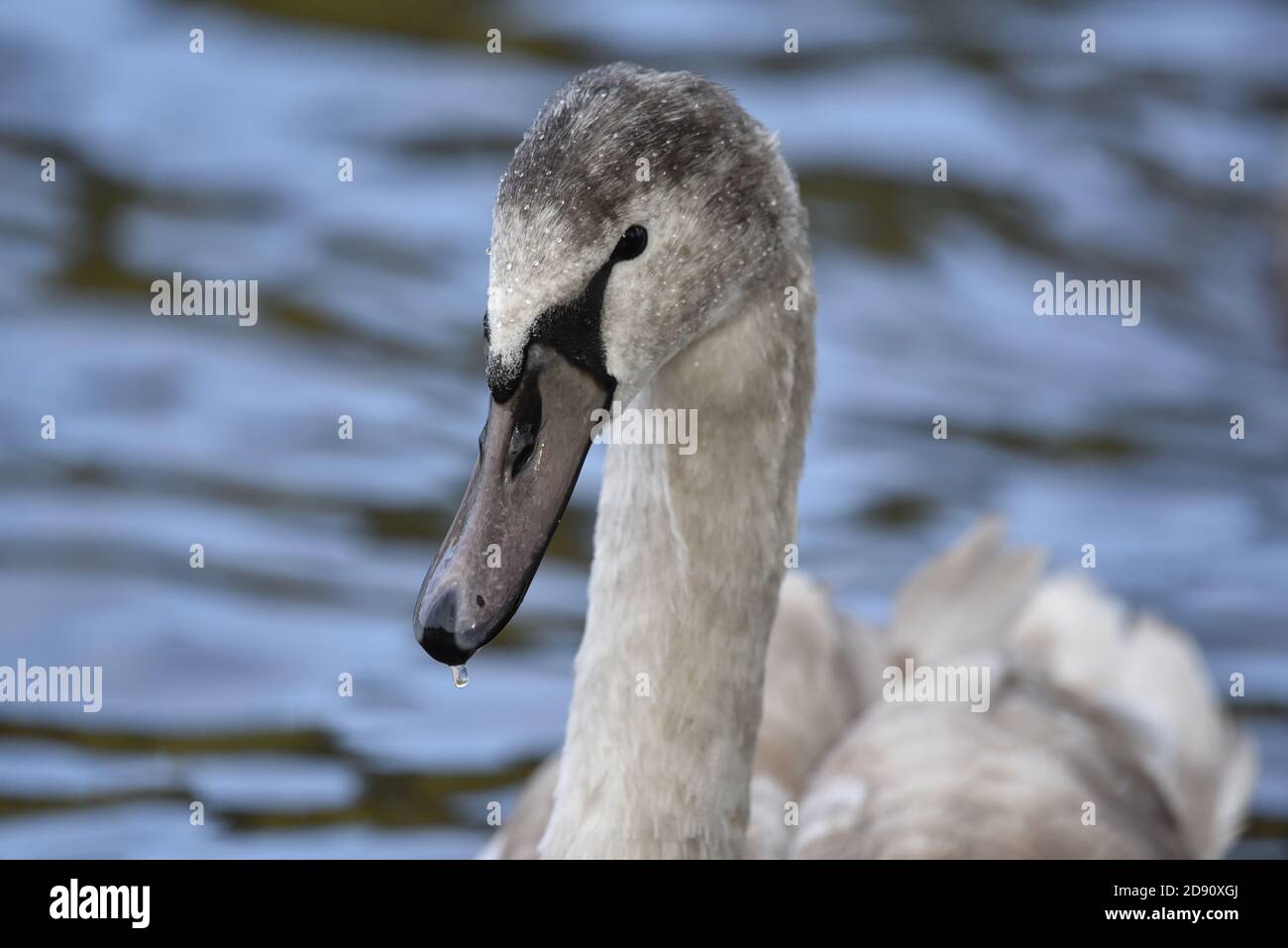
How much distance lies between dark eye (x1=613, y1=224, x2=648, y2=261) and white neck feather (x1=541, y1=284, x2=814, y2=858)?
358 millimetres

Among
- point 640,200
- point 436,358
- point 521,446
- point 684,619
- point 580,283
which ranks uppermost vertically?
point 436,358

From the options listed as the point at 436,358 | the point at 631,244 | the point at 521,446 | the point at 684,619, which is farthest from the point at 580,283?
the point at 436,358

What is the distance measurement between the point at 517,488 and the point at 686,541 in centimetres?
51

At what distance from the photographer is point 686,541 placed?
3863 mm

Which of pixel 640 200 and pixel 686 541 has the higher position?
pixel 640 200

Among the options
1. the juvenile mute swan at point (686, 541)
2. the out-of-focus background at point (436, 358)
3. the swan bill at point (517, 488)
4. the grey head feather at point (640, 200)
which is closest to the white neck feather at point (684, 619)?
the juvenile mute swan at point (686, 541)

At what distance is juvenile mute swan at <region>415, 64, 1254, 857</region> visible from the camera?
3.39 meters

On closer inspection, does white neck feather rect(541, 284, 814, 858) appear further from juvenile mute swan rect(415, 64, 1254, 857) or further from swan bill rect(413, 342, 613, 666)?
swan bill rect(413, 342, 613, 666)

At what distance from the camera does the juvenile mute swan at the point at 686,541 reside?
134 inches

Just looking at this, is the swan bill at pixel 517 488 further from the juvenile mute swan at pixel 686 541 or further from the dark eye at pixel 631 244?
the dark eye at pixel 631 244

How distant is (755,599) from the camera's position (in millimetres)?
3936

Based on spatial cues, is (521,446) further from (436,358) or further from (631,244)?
(436,358)

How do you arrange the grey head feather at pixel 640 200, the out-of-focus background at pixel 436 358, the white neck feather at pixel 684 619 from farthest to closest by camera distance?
the out-of-focus background at pixel 436 358 < the white neck feather at pixel 684 619 < the grey head feather at pixel 640 200

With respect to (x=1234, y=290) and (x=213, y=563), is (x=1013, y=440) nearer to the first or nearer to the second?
(x=1234, y=290)
